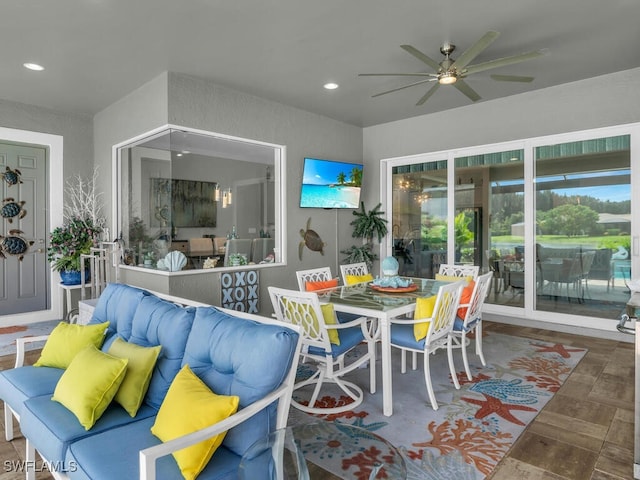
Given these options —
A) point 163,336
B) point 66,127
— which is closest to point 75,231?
point 66,127

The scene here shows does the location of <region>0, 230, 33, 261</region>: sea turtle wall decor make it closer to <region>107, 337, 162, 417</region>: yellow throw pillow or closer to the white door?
the white door

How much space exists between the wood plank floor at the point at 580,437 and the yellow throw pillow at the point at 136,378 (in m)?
0.73

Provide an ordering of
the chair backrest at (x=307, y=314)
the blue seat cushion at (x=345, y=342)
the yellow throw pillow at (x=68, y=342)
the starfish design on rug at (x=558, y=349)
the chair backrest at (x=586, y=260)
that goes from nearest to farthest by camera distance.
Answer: the yellow throw pillow at (x=68, y=342)
the chair backrest at (x=307, y=314)
the blue seat cushion at (x=345, y=342)
the starfish design on rug at (x=558, y=349)
the chair backrest at (x=586, y=260)

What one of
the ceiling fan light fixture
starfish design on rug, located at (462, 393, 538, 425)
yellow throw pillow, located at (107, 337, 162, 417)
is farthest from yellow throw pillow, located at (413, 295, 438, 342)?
the ceiling fan light fixture

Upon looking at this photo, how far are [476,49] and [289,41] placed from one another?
1.56m

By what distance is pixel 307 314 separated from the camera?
273 cm

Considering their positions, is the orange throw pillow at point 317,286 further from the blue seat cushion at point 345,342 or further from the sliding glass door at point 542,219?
the sliding glass door at point 542,219

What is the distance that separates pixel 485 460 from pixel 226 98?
4.21m

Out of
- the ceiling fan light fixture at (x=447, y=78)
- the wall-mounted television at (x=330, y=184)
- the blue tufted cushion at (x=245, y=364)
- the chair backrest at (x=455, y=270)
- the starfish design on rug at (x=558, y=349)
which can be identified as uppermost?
the ceiling fan light fixture at (x=447, y=78)

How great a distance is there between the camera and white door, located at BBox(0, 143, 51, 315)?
16.7 feet

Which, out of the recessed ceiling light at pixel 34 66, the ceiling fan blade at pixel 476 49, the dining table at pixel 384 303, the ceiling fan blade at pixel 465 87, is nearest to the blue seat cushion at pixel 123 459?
the dining table at pixel 384 303

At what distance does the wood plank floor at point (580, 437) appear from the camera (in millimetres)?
2107

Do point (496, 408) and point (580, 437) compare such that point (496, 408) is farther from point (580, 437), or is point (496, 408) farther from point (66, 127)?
point (66, 127)

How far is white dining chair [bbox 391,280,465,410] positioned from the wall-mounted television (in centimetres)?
282
